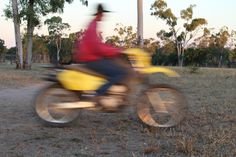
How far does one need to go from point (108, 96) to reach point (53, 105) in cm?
81

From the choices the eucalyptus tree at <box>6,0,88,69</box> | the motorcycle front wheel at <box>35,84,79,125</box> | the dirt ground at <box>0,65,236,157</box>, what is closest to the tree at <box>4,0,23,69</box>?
the eucalyptus tree at <box>6,0,88,69</box>

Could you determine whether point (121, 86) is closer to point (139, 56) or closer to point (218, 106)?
point (139, 56)

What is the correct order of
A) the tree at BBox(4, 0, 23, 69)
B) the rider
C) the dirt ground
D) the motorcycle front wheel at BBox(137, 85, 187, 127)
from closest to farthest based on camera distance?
the dirt ground
the rider
the motorcycle front wheel at BBox(137, 85, 187, 127)
the tree at BBox(4, 0, 23, 69)

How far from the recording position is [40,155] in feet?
16.0

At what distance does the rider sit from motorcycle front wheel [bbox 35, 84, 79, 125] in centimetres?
48

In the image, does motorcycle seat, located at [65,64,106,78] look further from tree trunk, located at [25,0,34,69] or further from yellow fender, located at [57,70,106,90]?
tree trunk, located at [25,0,34,69]

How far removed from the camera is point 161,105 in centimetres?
666

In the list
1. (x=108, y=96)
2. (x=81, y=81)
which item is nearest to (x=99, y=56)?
(x=81, y=81)

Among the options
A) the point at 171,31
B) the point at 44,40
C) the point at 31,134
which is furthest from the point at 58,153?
the point at 44,40

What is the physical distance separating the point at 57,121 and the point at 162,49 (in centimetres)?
6697

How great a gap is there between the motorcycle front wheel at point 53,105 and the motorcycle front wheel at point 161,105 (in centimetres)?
96

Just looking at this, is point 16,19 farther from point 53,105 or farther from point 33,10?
point 53,105

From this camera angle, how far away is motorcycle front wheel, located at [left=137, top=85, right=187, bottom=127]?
6590 mm

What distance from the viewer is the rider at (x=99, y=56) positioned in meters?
6.40
